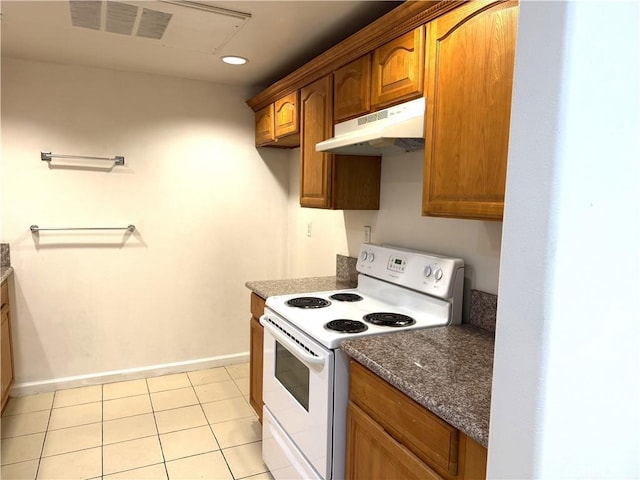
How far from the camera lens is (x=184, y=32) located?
223cm

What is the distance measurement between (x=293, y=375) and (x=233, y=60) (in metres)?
1.92

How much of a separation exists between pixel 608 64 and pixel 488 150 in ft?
2.29

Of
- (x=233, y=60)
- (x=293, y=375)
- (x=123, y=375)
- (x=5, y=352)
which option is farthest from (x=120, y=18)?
(x=123, y=375)

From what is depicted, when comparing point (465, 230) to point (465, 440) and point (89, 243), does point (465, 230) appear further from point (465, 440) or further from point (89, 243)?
point (89, 243)

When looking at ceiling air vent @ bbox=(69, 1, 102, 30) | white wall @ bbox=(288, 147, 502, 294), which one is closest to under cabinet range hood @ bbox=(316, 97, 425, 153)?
white wall @ bbox=(288, 147, 502, 294)

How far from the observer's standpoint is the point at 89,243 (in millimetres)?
3004

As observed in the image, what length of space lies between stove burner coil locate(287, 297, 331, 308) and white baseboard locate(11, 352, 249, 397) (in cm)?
164

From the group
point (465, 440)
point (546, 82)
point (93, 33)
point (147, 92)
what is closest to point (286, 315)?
point (465, 440)

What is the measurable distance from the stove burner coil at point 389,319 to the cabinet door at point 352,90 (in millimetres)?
910

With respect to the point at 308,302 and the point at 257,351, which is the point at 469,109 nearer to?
the point at 308,302

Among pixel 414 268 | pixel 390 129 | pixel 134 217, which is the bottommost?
pixel 414 268

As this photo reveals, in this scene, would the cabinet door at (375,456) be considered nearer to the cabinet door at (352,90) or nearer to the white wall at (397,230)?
the white wall at (397,230)

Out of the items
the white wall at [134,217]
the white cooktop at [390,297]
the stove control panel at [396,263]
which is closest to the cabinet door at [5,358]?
the white wall at [134,217]

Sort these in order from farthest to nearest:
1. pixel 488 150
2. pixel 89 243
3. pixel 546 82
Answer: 1. pixel 89 243
2. pixel 488 150
3. pixel 546 82
